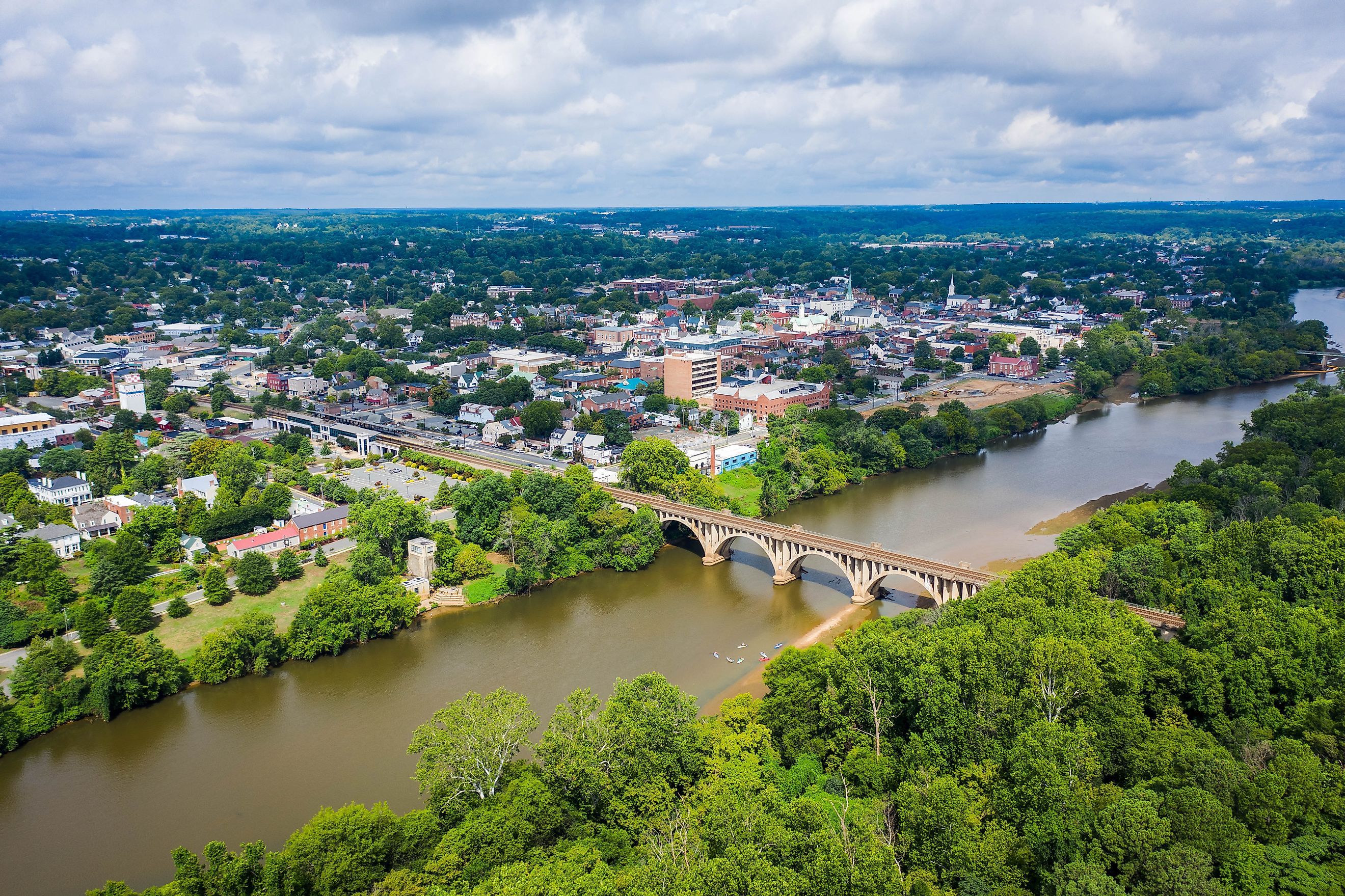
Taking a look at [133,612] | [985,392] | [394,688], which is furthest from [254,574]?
[985,392]

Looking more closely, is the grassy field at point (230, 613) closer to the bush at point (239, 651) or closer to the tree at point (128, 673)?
the bush at point (239, 651)

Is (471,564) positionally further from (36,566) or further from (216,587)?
(36,566)

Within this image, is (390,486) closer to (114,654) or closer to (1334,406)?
(114,654)

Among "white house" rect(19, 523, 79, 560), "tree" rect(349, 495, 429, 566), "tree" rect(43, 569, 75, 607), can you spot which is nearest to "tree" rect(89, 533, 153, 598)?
"tree" rect(43, 569, 75, 607)

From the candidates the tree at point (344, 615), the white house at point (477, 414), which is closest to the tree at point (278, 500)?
the tree at point (344, 615)

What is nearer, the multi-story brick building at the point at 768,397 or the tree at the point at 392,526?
the tree at the point at 392,526
